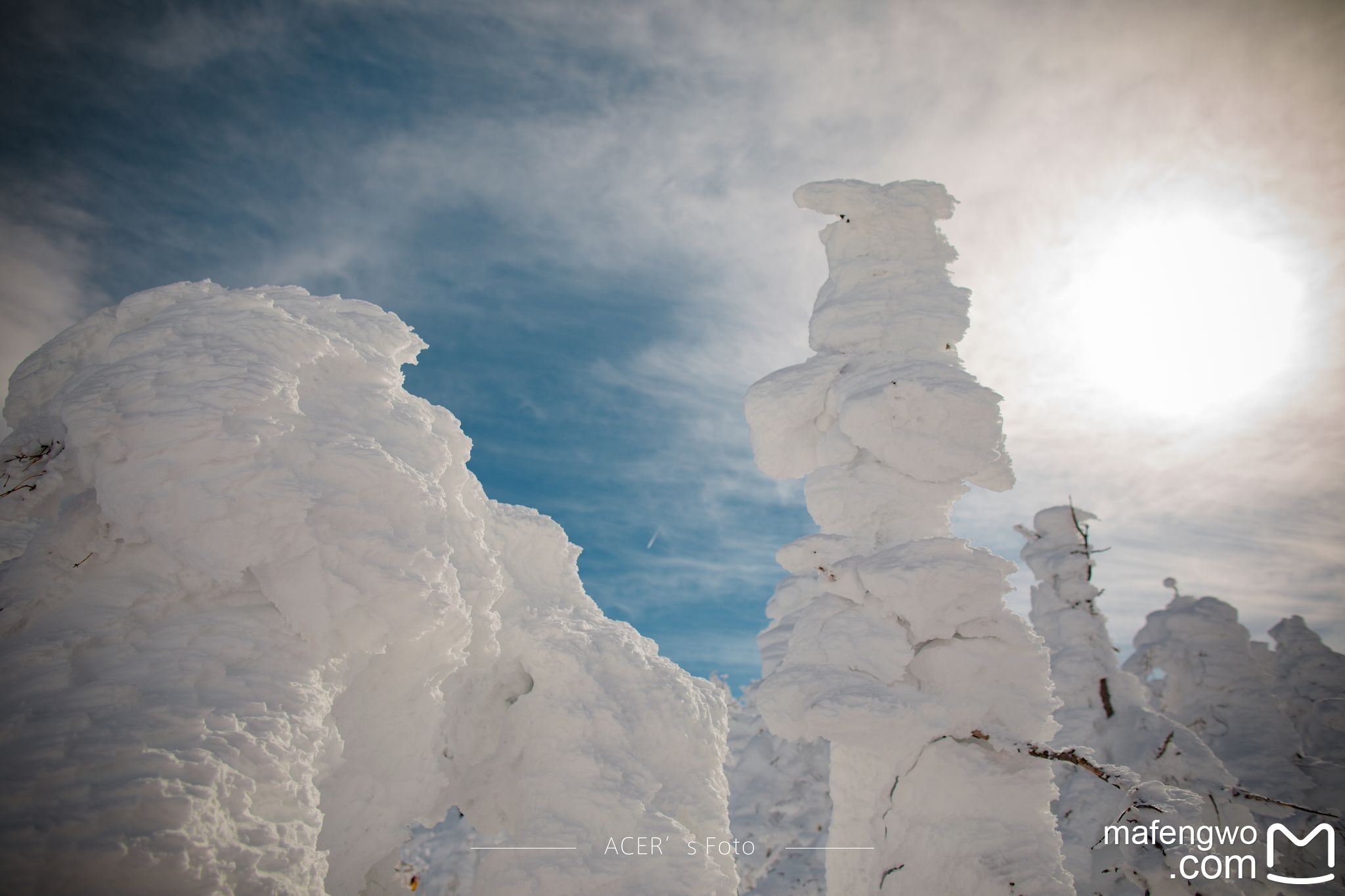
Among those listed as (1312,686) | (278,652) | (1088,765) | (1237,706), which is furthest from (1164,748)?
(278,652)

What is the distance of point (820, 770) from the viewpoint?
20281 millimetres

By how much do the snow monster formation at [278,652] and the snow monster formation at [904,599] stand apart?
2.08 m

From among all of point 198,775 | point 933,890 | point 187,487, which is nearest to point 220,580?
point 187,487

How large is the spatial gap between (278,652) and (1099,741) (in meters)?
20.1

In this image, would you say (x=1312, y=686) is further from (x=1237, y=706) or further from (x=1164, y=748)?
(x=1164, y=748)

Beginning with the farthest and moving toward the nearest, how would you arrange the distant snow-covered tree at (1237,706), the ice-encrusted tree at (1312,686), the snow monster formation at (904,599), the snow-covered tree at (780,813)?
the ice-encrusted tree at (1312,686) → the snow-covered tree at (780,813) → the distant snow-covered tree at (1237,706) → the snow monster formation at (904,599)

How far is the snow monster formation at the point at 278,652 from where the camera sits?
396cm

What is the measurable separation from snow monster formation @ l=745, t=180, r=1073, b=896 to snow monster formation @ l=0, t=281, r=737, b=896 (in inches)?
82.0

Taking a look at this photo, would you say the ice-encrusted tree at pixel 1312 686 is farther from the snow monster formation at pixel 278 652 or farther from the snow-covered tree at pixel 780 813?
the snow monster formation at pixel 278 652

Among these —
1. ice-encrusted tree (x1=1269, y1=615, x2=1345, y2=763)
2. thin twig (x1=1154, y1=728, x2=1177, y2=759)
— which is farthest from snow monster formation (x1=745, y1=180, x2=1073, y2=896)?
ice-encrusted tree (x1=1269, y1=615, x2=1345, y2=763)

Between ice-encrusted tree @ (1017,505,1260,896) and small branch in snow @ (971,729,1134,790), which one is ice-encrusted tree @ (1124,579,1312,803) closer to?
ice-encrusted tree @ (1017,505,1260,896)

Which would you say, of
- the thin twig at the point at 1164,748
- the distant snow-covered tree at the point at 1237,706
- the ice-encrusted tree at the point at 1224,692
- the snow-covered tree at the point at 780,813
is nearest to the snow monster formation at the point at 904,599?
the thin twig at the point at 1164,748

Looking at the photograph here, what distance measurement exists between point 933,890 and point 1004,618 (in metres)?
3.46

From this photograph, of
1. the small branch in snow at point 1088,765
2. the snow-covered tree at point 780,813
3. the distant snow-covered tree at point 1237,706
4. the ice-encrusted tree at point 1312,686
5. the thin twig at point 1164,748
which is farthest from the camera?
the ice-encrusted tree at point 1312,686
